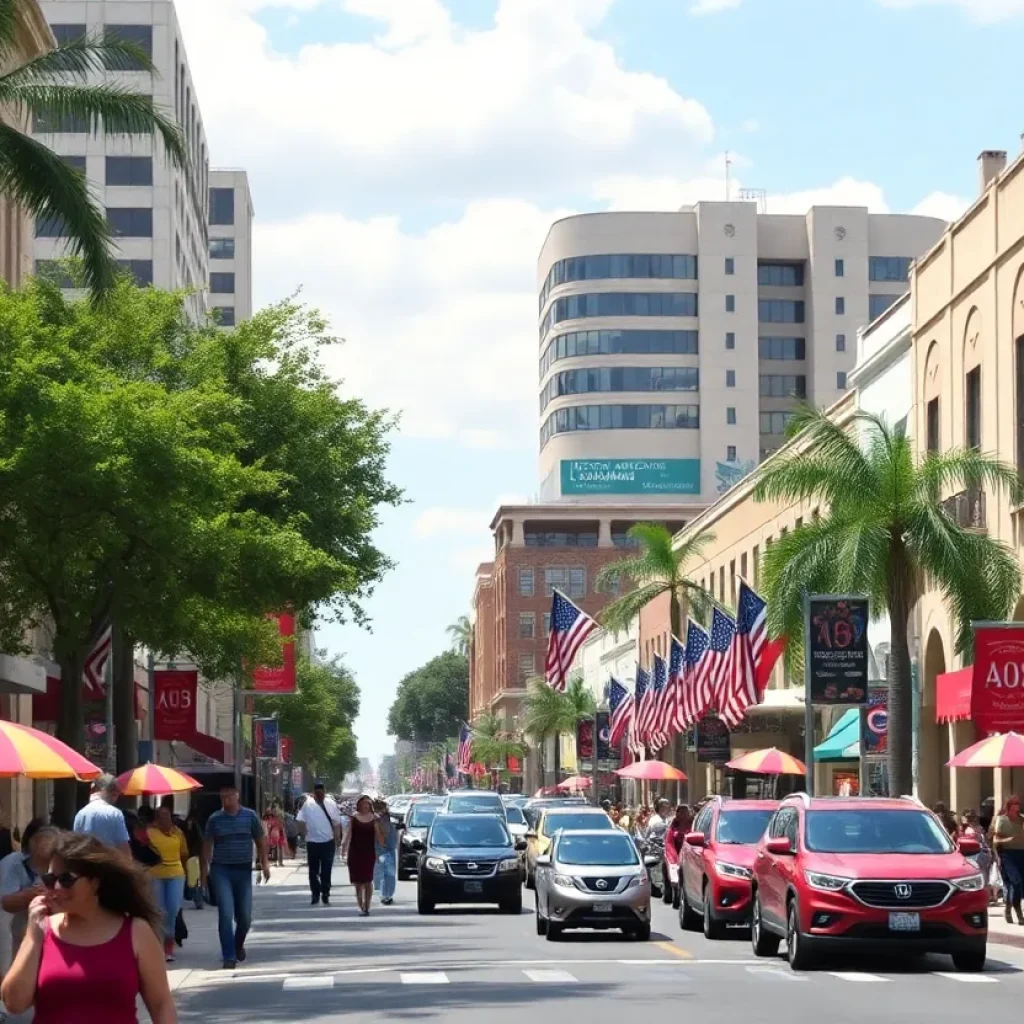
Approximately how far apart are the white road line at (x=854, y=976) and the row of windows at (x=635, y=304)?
123155mm

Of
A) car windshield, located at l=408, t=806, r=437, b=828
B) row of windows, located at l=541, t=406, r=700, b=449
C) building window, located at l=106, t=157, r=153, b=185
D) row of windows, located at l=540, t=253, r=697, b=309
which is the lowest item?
car windshield, located at l=408, t=806, r=437, b=828

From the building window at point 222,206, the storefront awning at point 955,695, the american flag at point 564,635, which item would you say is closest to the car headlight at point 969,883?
the storefront awning at point 955,695

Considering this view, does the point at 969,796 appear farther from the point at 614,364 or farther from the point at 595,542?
the point at 595,542

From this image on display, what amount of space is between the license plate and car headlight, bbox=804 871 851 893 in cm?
55

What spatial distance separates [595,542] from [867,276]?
27153 millimetres

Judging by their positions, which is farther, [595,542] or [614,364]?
[595,542]

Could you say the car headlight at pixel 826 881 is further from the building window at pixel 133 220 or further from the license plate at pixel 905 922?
the building window at pixel 133 220

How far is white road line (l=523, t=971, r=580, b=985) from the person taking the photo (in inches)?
844

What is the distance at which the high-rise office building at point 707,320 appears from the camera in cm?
14312

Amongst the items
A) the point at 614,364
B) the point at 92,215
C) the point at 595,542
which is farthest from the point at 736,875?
the point at 595,542

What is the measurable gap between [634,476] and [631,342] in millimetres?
8919

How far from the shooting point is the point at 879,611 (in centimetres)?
4131

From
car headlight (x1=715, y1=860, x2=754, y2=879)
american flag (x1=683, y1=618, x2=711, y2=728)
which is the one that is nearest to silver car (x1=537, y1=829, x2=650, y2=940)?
car headlight (x1=715, y1=860, x2=754, y2=879)

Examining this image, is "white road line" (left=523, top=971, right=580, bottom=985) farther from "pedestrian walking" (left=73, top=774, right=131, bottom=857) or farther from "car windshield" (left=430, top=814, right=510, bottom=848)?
"car windshield" (left=430, top=814, right=510, bottom=848)
